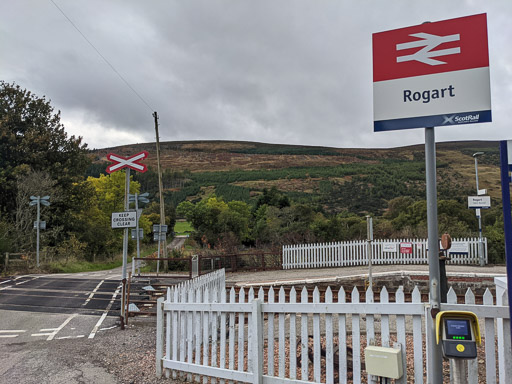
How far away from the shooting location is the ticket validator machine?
8.88ft

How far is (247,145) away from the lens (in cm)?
11612

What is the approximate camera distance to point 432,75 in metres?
3.24

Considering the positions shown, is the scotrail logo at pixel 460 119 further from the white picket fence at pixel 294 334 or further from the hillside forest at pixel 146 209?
the hillside forest at pixel 146 209

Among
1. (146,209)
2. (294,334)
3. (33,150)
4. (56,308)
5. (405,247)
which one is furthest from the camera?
(146,209)

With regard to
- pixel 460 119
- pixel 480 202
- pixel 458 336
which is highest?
pixel 460 119

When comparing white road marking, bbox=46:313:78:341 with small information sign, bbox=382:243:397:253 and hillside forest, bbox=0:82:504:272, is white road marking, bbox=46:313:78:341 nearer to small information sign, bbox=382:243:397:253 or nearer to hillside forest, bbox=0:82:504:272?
hillside forest, bbox=0:82:504:272

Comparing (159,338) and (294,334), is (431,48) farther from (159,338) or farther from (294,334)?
(159,338)

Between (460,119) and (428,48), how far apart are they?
69 centimetres

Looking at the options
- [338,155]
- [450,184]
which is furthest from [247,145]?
[450,184]

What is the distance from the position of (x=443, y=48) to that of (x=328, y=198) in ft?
198

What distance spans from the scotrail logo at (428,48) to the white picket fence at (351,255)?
17.5 meters

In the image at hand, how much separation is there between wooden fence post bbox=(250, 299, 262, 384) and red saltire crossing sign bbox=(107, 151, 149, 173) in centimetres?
520

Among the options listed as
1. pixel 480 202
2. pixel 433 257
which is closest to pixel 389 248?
pixel 480 202

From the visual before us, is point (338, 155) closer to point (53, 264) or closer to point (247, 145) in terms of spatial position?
point (247, 145)
